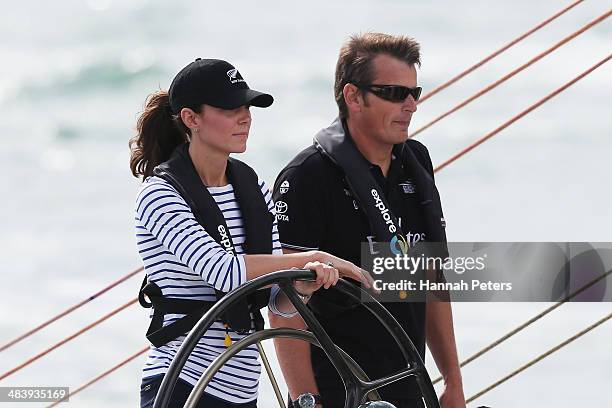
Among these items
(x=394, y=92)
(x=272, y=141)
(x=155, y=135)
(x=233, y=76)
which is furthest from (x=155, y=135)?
(x=272, y=141)

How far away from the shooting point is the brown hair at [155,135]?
3260 mm

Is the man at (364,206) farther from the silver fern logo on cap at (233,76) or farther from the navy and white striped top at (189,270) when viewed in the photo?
the silver fern logo on cap at (233,76)

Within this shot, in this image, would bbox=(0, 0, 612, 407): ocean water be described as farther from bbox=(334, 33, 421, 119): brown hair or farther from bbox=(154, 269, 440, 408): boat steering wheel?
bbox=(154, 269, 440, 408): boat steering wheel

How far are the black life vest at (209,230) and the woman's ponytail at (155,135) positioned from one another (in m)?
0.09

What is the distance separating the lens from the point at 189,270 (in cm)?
303

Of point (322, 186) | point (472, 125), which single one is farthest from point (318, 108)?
point (322, 186)

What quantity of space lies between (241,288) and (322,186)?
37.5 inches

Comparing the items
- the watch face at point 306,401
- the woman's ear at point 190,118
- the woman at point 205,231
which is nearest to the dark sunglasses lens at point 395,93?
the woman at point 205,231

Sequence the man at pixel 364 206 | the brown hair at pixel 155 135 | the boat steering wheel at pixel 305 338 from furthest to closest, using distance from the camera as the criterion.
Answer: the man at pixel 364 206, the brown hair at pixel 155 135, the boat steering wheel at pixel 305 338

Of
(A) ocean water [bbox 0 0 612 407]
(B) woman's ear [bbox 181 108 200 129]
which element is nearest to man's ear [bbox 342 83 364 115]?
(B) woman's ear [bbox 181 108 200 129]

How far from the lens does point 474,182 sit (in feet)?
46.8

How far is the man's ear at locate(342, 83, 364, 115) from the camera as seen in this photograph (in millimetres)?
3709

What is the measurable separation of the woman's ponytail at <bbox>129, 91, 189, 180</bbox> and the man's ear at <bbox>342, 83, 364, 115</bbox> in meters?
0.64

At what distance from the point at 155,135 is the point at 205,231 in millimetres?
384
